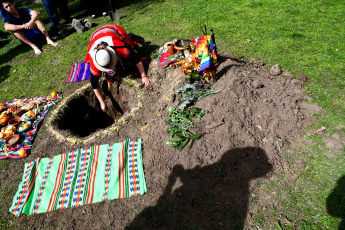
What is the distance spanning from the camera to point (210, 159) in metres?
2.94

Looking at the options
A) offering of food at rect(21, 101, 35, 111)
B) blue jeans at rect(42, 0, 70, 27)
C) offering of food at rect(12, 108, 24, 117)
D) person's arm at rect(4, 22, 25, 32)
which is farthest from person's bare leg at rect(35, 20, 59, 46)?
offering of food at rect(12, 108, 24, 117)

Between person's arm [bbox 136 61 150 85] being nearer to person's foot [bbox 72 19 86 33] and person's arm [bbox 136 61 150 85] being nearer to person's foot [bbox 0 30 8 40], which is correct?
person's foot [bbox 72 19 86 33]

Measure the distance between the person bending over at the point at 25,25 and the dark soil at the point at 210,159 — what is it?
5.21 metres

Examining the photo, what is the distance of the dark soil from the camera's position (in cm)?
263

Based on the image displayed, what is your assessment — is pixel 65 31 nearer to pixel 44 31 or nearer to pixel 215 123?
pixel 44 31

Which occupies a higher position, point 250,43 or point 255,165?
point 250,43

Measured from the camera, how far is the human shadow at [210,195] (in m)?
2.50

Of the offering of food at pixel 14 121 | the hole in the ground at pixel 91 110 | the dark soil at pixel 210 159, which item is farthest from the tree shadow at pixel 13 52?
the dark soil at pixel 210 159

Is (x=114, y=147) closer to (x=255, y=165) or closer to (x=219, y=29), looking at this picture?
(x=255, y=165)

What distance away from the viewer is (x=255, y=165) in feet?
9.11

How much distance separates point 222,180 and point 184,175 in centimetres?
54

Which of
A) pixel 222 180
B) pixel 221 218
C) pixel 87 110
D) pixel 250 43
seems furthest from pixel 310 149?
pixel 87 110

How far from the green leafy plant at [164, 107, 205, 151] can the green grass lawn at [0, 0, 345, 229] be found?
4.09ft

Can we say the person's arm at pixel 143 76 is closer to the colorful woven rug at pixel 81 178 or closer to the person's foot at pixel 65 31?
the colorful woven rug at pixel 81 178
